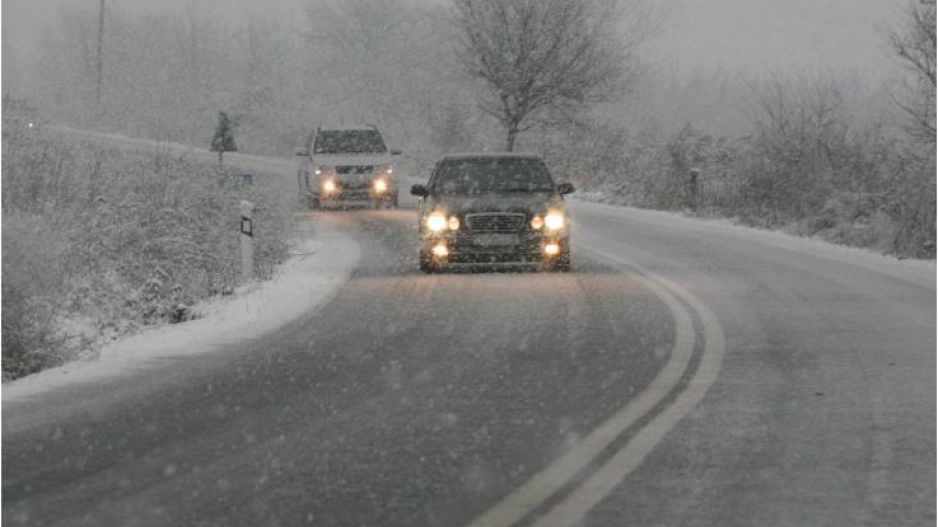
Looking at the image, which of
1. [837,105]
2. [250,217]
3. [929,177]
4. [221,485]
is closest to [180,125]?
[837,105]

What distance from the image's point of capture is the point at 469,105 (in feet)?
201

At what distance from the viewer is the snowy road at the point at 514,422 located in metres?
6.10

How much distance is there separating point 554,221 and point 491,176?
1.47 meters

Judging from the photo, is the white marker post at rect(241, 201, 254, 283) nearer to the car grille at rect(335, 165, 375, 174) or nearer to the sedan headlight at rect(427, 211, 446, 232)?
the sedan headlight at rect(427, 211, 446, 232)

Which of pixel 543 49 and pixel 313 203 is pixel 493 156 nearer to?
pixel 313 203

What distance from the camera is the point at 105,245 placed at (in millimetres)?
15203

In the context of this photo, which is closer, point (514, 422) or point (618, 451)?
point (618, 451)

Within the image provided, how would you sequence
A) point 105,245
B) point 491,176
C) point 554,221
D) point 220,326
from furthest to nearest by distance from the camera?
point 491,176 → point 554,221 → point 105,245 → point 220,326

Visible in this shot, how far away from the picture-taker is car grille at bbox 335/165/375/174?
102 ft

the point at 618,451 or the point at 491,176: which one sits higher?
the point at 491,176

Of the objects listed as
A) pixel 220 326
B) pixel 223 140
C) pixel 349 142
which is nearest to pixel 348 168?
pixel 349 142

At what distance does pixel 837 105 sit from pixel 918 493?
82.6ft

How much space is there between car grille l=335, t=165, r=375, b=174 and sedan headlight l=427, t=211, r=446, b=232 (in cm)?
1381

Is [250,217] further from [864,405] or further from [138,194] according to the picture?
[864,405]
